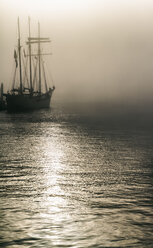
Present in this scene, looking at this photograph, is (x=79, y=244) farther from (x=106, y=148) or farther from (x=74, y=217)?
(x=106, y=148)

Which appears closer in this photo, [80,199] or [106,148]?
[80,199]

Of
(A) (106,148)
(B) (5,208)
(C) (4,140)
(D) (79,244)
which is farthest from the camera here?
(C) (4,140)

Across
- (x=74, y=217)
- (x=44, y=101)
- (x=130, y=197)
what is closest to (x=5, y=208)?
(x=74, y=217)

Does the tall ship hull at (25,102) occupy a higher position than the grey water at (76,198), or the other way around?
the tall ship hull at (25,102)

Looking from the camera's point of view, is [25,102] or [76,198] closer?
[76,198]

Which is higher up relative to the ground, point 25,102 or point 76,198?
point 25,102

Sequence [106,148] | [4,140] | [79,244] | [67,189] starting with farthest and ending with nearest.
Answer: [4,140] < [106,148] < [67,189] < [79,244]

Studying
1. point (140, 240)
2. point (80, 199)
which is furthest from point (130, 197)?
point (140, 240)

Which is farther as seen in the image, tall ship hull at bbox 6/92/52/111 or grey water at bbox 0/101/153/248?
tall ship hull at bbox 6/92/52/111

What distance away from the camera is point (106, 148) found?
37.5 metres

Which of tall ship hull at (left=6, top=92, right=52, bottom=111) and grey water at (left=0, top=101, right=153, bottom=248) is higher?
tall ship hull at (left=6, top=92, right=52, bottom=111)

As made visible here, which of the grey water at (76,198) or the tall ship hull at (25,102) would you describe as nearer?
the grey water at (76,198)

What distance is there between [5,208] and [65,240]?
4.59m

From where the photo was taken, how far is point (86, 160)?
99.2 ft
